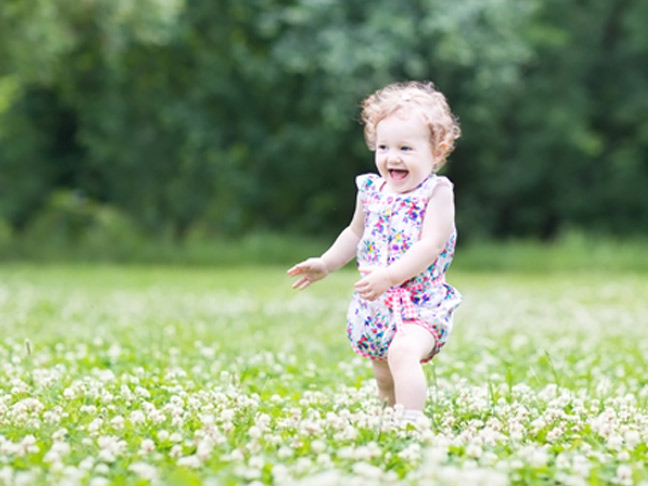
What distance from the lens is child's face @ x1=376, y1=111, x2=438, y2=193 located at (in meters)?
5.20

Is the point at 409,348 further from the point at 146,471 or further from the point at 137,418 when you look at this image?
the point at 146,471

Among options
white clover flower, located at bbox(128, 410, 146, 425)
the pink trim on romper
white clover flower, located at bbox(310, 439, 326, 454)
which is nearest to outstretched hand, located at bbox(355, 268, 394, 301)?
the pink trim on romper

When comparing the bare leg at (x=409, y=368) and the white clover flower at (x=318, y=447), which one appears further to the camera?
the bare leg at (x=409, y=368)

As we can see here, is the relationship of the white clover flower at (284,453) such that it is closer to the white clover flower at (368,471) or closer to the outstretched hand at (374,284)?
the white clover flower at (368,471)

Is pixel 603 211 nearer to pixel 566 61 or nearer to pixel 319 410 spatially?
pixel 566 61

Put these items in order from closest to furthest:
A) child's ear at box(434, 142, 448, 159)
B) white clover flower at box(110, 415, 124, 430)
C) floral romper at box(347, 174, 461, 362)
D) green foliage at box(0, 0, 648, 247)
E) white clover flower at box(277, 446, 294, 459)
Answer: white clover flower at box(277, 446, 294, 459), white clover flower at box(110, 415, 124, 430), floral romper at box(347, 174, 461, 362), child's ear at box(434, 142, 448, 159), green foliage at box(0, 0, 648, 247)

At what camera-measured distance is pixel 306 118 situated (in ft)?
105

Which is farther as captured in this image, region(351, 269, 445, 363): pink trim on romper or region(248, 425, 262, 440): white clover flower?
region(351, 269, 445, 363): pink trim on romper

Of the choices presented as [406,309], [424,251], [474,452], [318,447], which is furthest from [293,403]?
[474,452]

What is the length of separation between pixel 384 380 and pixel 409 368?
56 centimetres

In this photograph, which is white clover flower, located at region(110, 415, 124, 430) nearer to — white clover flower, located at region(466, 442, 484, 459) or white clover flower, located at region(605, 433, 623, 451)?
white clover flower, located at region(466, 442, 484, 459)

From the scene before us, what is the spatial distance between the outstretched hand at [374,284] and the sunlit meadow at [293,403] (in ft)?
2.03

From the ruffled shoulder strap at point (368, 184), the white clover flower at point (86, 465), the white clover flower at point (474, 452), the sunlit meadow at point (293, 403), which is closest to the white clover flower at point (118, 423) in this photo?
the sunlit meadow at point (293, 403)

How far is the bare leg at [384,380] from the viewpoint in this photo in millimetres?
5344
